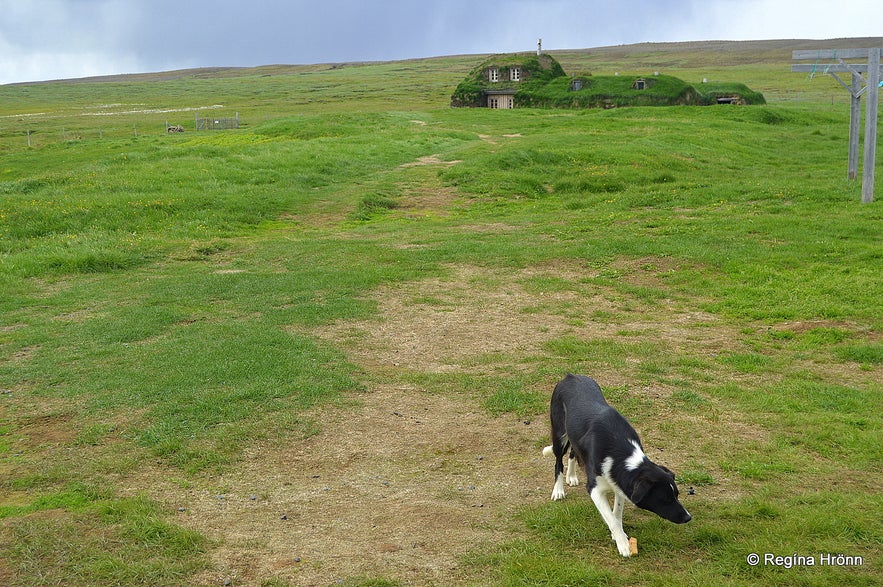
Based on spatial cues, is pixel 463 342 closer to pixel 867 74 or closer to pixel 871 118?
pixel 871 118

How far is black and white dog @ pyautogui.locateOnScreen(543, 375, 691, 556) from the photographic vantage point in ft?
19.5

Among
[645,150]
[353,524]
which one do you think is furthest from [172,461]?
[645,150]

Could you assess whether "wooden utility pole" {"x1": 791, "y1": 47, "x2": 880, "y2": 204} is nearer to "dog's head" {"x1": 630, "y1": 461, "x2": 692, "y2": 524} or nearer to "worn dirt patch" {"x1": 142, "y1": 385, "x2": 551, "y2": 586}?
"worn dirt patch" {"x1": 142, "y1": 385, "x2": 551, "y2": 586}

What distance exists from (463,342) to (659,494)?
640cm

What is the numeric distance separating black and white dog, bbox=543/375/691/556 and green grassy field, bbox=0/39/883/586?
324mm

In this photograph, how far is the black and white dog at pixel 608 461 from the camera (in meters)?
5.94

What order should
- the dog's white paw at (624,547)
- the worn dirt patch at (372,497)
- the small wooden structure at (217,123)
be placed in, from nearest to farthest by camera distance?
the dog's white paw at (624,547) < the worn dirt patch at (372,497) < the small wooden structure at (217,123)

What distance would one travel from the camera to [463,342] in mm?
12148

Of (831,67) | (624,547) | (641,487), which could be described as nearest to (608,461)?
(641,487)

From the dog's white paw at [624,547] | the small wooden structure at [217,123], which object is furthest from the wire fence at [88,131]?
the dog's white paw at [624,547]

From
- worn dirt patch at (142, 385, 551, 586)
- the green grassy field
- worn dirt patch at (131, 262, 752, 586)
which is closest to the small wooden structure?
the green grassy field

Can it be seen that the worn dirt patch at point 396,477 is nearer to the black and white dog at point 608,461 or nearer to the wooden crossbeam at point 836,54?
the black and white dog at point 608,461

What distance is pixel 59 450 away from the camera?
8383 millimetres

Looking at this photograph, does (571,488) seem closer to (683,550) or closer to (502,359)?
(683,550)
